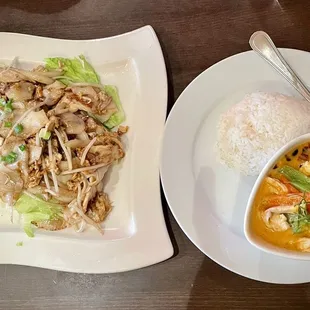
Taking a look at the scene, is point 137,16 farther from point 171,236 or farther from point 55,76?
point 171,236

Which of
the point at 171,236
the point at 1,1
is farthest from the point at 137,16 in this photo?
the point at 171,236

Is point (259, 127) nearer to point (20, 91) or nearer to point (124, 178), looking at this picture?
point (124, 178)

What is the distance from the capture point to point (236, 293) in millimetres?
1920

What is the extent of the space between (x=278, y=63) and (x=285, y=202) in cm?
53

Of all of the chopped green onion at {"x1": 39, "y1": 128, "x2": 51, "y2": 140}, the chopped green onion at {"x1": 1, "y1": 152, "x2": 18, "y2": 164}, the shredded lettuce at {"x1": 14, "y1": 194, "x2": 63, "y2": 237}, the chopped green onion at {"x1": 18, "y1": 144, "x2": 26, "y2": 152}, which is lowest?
the shredded lettuce at {"x1": 14, "y1": 194, "x2": 63, "y2": 237}

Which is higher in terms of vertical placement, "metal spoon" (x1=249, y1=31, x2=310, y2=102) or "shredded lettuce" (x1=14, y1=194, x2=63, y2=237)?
"metal spoon" (x1=249, y1=31, x2=310, y2=102)

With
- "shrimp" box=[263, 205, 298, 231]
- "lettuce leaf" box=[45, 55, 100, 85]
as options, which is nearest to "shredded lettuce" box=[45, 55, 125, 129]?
"lettuce leaf" box=[45, 55, 100, 85]

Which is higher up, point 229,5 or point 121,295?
point 229,5

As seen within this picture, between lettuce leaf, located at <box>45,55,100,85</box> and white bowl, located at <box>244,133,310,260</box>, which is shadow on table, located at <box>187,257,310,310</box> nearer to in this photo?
white bowl, located at <box>244,133,310,260</box>

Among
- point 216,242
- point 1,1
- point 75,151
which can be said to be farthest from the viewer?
point 1,1

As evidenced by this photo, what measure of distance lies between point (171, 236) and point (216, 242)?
0.64 feet

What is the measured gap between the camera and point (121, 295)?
1.96 meters

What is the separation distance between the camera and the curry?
63.2 inches

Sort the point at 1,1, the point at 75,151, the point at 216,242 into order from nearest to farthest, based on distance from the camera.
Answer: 1. the point at 216,242
2. the point at 75,151
3. the point at 1,1
